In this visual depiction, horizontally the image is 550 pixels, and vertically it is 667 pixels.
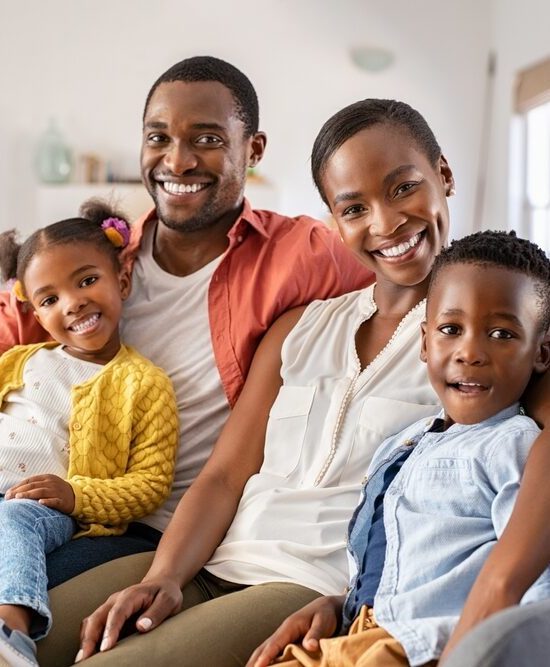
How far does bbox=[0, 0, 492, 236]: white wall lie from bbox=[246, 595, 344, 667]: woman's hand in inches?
198

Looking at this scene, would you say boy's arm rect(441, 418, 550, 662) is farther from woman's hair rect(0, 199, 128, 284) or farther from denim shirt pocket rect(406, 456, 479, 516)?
woman's hair rect(0, 199, 128, 284)

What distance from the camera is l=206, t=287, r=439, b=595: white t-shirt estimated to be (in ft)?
4.93

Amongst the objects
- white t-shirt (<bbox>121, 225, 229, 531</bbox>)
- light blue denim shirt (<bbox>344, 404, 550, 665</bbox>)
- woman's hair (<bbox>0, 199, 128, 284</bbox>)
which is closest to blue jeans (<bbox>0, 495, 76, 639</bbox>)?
white t-shirt (<bbox>121, 225, 229, 531</bbox>)

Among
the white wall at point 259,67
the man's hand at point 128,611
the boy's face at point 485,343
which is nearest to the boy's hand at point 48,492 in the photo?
the man's hand at point 128,611

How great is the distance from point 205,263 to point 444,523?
97cm

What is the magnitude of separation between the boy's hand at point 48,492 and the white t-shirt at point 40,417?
98mm

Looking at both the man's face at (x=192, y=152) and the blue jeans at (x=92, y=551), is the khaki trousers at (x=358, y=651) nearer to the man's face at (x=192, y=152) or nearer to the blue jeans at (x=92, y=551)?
the blue jeans at (x=92, y=551)

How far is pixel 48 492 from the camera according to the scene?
1626 mm

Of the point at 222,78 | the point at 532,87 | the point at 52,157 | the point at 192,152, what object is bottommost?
the point at 192,152

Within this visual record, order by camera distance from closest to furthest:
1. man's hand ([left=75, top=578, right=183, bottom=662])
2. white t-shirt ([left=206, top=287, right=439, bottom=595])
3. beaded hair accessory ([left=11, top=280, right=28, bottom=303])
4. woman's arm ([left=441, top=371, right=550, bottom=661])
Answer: woman's arm ([left=441, top=371, right=550, bottom=661])
man's hand ([left=75, top=578, right=183, bottom=662])
white t-shirt ([left=206, top=287, right=439, bottom=595])
beaded hair accessory ([left=11, top=280, right=28, bottom=303])

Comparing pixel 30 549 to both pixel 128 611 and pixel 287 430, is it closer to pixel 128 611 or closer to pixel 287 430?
pixel 128 611

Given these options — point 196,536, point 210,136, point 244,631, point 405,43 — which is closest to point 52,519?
point 196,536

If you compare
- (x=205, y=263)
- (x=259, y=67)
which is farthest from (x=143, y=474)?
(x=259, y=67)

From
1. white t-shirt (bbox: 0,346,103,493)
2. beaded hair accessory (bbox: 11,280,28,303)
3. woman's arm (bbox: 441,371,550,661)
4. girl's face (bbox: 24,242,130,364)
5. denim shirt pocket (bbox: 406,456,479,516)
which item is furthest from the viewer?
beaded hair accessory (bbox: 11,280,28,303)
